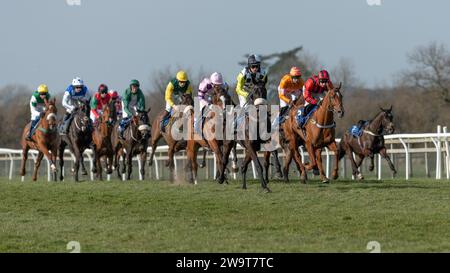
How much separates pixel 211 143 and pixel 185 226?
6.22 metres

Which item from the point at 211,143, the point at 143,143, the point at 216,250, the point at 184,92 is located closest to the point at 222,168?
the point at 211,143

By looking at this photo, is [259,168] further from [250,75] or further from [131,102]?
[131,102]

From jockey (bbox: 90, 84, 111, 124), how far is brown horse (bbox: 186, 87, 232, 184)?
5.82 metres

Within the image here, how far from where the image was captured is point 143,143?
23.3 m

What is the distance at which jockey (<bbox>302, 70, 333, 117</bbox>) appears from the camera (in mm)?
18203

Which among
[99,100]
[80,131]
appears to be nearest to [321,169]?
[80,131]

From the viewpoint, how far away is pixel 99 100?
25016 mm

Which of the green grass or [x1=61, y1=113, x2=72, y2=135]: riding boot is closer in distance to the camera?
the green grass

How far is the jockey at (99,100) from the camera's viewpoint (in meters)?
24.8

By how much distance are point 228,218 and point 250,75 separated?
16.0 ft

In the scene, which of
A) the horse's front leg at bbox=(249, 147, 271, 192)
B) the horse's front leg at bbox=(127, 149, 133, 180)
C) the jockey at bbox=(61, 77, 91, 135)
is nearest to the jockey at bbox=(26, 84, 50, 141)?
the jockey at bbox=(61, 77, 91, 135)

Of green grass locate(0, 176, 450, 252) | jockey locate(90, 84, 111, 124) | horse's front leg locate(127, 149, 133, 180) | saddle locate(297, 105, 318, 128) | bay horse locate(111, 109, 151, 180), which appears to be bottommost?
green grass locate(0, 176, 450, 252)

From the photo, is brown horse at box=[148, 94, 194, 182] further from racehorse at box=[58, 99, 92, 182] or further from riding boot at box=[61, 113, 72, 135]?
riding boot at box=[61, 113, 72, 135]

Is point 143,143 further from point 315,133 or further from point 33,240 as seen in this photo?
point 33,240
